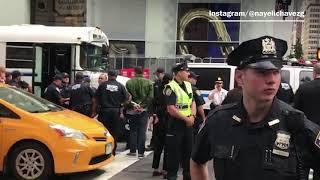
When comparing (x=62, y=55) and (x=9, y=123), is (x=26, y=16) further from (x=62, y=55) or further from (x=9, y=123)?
(x=9, y=123)

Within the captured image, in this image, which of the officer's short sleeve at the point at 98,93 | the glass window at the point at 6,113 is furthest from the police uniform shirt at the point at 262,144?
the officer's short sleeve at the point at 98,93

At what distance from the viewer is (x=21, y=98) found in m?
8.84

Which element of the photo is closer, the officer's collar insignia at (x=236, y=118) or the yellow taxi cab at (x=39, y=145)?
the officer's collar insignia at (x=236, y=118)

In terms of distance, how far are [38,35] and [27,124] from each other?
791cm

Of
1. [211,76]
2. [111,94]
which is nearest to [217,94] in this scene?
[211,76]

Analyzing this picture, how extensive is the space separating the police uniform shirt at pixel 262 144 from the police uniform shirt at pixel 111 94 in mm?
8117

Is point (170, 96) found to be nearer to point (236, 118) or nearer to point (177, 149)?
point (177, 149)

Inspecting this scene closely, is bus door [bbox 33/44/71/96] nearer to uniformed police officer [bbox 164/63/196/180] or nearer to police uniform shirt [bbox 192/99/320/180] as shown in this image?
uniformed police officer [bbox 164/63/196/180]

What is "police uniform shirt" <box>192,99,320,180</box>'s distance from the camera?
2420mm

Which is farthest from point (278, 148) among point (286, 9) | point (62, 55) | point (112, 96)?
point (286, 9)

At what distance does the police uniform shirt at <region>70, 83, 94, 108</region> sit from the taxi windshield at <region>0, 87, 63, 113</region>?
173 cm

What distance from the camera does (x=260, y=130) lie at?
2494 mm

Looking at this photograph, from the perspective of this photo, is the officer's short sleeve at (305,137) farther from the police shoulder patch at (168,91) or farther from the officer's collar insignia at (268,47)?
the police shoulder patch at (168,91)

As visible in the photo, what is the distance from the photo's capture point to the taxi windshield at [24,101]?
27.9 feet
